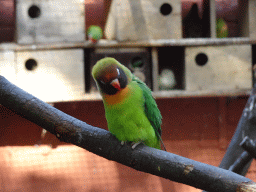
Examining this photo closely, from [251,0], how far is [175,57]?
47cm

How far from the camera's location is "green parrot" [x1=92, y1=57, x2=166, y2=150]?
0.77 meters

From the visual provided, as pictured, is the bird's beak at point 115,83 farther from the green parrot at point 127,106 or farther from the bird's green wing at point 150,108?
the bird's green wing at point 150,108

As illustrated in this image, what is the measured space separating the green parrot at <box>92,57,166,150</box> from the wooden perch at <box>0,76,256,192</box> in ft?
0.17

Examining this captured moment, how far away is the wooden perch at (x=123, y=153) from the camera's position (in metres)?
0.69

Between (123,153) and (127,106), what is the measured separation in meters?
0.12

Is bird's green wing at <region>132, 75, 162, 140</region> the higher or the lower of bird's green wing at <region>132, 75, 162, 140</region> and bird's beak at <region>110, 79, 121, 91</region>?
the lower

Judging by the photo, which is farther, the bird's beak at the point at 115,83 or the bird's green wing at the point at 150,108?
the bird's green wing at the point at 150,108

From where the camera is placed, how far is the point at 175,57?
1.72 metres

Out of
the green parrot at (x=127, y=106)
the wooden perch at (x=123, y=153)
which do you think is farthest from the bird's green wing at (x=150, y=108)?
the wooden perch at (x=123, y=153)

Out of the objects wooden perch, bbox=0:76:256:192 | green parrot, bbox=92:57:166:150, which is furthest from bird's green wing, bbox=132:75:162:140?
wooden perch, bbox=0:76:256:192

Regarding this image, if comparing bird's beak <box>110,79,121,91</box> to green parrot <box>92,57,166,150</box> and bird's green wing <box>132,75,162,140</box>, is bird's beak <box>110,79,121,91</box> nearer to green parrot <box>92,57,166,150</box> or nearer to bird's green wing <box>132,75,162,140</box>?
green parrot <box>92,57,166,150</box>

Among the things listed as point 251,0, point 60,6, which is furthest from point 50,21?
point 251,0

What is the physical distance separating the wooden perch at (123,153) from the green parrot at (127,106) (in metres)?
0.05

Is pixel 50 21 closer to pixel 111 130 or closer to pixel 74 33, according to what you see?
pixel 74 33
